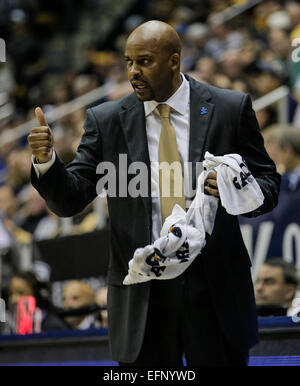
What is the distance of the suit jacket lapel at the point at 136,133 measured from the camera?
103 inches

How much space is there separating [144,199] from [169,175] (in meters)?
0.11

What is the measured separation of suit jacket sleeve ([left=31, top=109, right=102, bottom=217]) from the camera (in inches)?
100

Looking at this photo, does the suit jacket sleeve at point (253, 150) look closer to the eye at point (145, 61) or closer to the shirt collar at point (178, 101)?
the shirt collar at point (178, 101)

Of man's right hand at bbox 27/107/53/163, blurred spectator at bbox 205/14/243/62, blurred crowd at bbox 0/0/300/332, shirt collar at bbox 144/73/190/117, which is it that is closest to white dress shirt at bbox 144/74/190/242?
shirt collar at bbox 144/73/190/117

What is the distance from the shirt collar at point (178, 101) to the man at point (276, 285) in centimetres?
207

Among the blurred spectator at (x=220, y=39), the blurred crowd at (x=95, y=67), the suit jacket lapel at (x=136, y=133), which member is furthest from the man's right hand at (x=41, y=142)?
the blurred spectator at (x=220, y=39)

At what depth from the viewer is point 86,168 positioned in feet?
8.91

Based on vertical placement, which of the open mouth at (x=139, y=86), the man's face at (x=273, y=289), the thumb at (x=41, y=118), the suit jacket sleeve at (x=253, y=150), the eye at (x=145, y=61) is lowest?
the man's face at (x=273, y=289)

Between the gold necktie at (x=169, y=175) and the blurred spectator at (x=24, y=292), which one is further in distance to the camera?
the blurred spectator at (x=24, y=292)

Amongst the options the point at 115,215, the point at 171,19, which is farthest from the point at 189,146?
the point at 171,19

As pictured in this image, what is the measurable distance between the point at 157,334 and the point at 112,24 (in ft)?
31.1

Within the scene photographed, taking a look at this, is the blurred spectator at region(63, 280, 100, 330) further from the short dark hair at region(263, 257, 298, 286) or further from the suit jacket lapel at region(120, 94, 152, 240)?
the suit jacket lapel at region(120, 94, 152, 240)

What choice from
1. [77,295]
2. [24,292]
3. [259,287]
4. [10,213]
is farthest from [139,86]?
[10,213]
